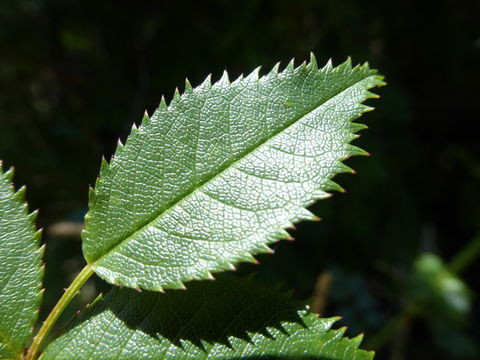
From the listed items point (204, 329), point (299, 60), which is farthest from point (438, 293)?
point (204, 329)

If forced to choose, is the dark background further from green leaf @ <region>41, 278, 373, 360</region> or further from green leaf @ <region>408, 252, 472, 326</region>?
green leaf @ <region>41, 278, 373, 360</region>

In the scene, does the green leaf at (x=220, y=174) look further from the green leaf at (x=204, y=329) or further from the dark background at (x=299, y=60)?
the dark background at (x=299, y=60)

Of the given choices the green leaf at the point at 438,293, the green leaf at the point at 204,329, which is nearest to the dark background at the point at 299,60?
the green leaf at the point at 438,293

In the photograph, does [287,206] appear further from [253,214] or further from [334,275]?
[334,275]

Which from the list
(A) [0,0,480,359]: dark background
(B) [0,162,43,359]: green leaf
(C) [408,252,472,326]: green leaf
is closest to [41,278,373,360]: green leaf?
(B) [0,162,43,359]: green leaf

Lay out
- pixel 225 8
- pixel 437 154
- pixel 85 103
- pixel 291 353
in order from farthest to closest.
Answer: pixel 437 154 → pixel 85 103 → pixel 225 8 → pixel 291 353

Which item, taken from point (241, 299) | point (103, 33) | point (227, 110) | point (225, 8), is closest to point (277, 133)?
point (227, 110)
